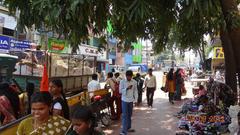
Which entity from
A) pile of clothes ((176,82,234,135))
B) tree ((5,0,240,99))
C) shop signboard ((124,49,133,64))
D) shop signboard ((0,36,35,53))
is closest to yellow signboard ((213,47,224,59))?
shop signboard ((0,36,35,53))

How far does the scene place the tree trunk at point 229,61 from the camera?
855 centimetres

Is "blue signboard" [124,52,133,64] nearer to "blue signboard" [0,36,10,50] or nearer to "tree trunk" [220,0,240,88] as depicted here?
"blue signboard" [0,36,10,50]

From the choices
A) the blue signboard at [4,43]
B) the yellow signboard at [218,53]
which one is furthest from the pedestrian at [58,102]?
the yellow signboard at [218,53]

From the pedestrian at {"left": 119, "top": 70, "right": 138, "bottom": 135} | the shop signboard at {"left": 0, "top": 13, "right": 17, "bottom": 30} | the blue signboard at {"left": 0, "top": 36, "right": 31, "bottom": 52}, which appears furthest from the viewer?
the shop signboard at {"left": 0, "top": 13, "right": 17, "bottom": 30}

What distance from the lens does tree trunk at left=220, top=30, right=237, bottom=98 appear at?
28.0 ft

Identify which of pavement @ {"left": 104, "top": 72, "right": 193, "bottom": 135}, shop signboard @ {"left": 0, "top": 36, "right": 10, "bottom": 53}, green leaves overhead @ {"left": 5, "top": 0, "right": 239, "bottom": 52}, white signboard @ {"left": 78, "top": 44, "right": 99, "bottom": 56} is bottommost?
pavement @ {"left": 104, "top": 72, "right": 193, "bottom": 135}

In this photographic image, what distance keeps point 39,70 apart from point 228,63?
738cm

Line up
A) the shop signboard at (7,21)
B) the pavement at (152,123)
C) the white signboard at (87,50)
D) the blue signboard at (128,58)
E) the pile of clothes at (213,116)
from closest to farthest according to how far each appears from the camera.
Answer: the pile of clothes at (213,116)
the pavement at (152,123)
the shop signboard at (7,21)
the white signboard at (87,50)
the blue signboard at (128,58)

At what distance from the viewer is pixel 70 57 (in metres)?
16.1

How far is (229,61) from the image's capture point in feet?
29.2

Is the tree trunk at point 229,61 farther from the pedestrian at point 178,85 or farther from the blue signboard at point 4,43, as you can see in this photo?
the blue signboard at point 4,43

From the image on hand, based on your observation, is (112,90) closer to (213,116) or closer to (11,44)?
(213,116)

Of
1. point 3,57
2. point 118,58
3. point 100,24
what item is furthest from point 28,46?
point 118,58

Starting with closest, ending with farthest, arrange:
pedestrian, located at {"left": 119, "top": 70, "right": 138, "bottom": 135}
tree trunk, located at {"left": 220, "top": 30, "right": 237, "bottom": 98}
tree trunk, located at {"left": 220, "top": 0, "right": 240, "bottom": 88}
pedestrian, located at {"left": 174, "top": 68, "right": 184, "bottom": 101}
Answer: tree trunk, located at {"left": 220, "top": 0, "right": 240, "bottom": 88} < tree trunk, located at {"left": 220, "top": 30, "right": 237, "bottom": 98} < pedestrian, located at {"left": 119, "top": 70, "right": 138, "bottom": 135} < pedestrian, located at {"left": 174, "top": 68, "right": 184, "bottom": 101}
